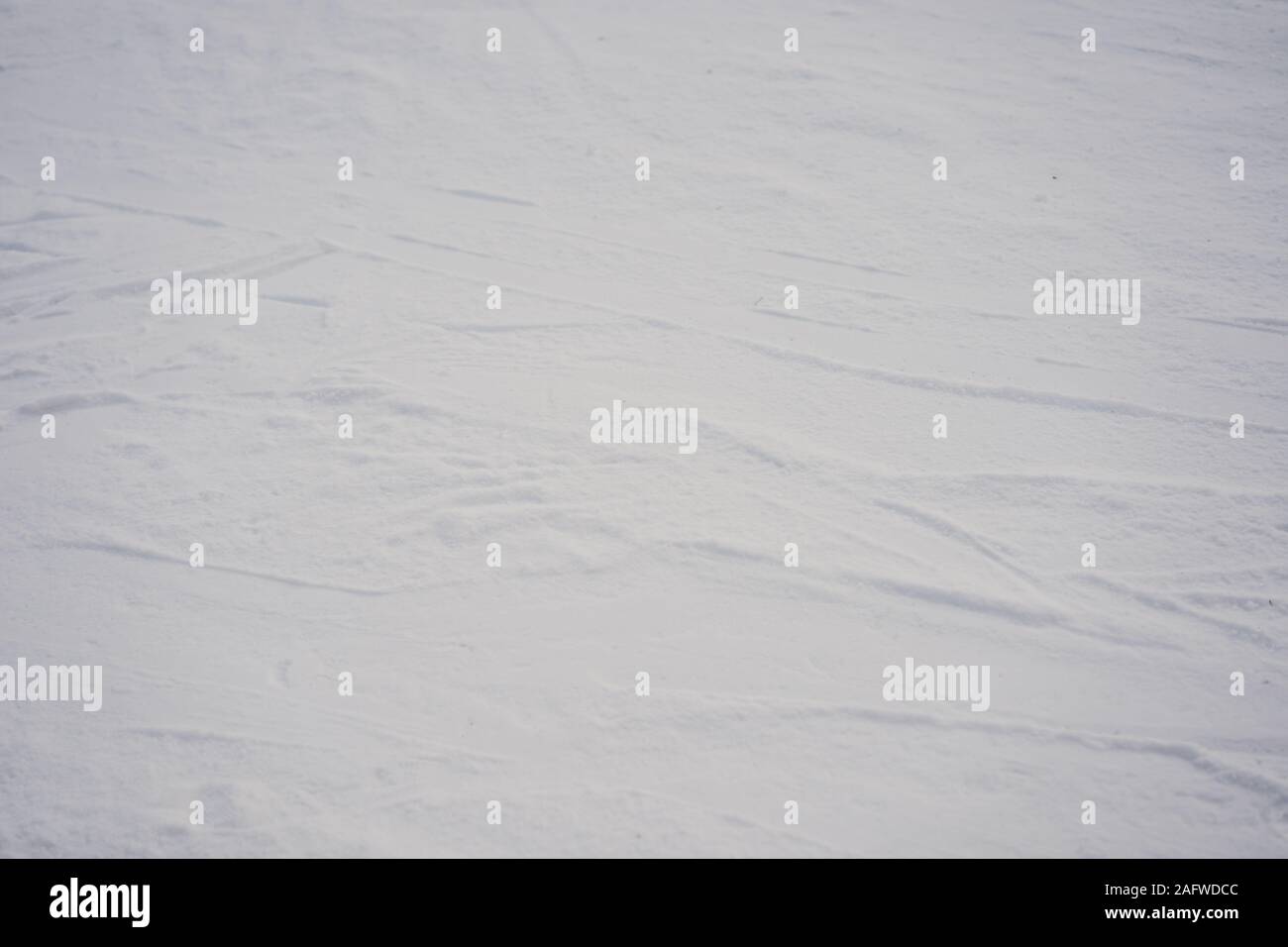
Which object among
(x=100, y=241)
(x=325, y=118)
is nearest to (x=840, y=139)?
(x=325, y=118)

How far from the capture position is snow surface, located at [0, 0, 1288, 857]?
335 cm

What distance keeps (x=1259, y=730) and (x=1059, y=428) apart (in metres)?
1.47

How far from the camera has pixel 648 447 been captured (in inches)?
176

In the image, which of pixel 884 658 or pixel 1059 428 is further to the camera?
pixel 1059 428

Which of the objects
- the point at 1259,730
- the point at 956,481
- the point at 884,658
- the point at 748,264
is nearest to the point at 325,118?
the point at 748,264

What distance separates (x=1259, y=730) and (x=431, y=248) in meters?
4.09

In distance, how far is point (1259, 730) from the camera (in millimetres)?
3400

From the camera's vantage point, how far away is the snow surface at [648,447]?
3.35 metres

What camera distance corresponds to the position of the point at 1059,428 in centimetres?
451

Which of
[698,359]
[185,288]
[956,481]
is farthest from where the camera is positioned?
[185,288]
